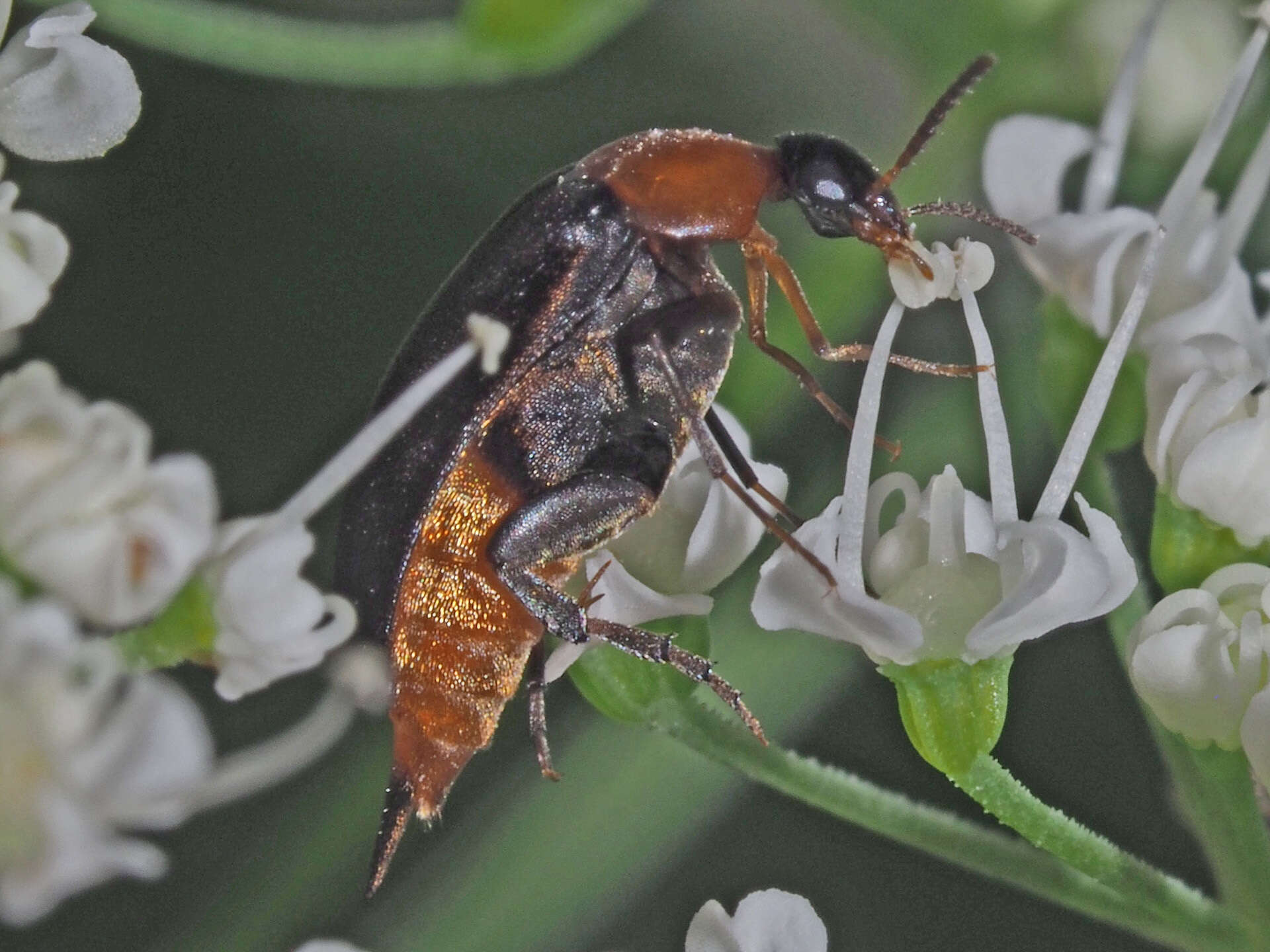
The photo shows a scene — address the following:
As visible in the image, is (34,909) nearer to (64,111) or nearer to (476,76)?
(64,111)

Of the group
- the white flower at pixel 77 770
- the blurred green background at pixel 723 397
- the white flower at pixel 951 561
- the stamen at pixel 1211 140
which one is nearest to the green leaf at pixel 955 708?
the white flower at pixel 951 561

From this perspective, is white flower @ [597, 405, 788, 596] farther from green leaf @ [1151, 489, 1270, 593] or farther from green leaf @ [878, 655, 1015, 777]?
green leaf @ [1151, 489, 1270, 593]

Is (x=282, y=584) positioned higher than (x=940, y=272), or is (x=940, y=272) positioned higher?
(x=940, y=272)

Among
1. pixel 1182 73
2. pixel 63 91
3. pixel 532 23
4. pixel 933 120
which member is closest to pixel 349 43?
pixel 532 23

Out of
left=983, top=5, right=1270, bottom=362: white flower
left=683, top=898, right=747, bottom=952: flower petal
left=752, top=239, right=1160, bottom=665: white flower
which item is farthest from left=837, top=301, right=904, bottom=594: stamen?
left=983, top=5, right=1270, bottom=362: white flower

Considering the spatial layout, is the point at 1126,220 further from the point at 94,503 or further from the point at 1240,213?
the point at 94,503

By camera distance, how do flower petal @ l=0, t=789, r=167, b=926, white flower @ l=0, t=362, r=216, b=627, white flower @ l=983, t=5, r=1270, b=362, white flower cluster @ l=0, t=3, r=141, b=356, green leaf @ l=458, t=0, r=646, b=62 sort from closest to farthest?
flower petal @ l=0, t=789, r=167, b=926 → white flower @ l=0, t=362, r=216, b=627 → white flower cluster @ l=0, t=3, r=141, b=356 → white flower @ l=983, t=5, r=1270, b=362 → green leaf @ l=458, t=0, r=646, b=62
